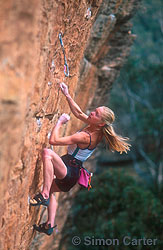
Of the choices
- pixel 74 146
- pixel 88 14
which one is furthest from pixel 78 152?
pixel 88 14

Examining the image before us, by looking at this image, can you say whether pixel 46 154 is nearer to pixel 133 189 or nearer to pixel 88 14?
pixel 88 14

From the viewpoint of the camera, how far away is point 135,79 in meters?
16.1

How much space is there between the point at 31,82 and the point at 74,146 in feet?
5.25

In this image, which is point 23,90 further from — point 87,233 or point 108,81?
point 87,233

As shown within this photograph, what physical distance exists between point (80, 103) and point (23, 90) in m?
4.47

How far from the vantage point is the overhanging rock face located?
2170 millimetres

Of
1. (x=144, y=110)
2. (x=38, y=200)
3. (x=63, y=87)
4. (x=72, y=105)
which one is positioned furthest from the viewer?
(x=144, y=110)

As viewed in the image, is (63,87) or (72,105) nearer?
(63,87)

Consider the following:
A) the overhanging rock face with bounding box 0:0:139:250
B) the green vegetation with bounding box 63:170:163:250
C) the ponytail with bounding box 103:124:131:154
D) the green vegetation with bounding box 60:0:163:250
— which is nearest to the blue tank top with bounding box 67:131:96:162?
the ponytail with bounding box 103:124:131:154

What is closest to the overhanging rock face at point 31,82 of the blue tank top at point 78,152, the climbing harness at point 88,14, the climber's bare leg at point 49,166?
the climbing harness at point 88,14

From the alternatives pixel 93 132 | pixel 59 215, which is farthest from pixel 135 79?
pixel 93 132

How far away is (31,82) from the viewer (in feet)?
7.97

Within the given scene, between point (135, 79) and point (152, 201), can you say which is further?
point (135, 79)

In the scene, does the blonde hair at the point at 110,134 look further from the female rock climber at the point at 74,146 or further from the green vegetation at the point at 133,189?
the green vegetation at the point at 133,189
